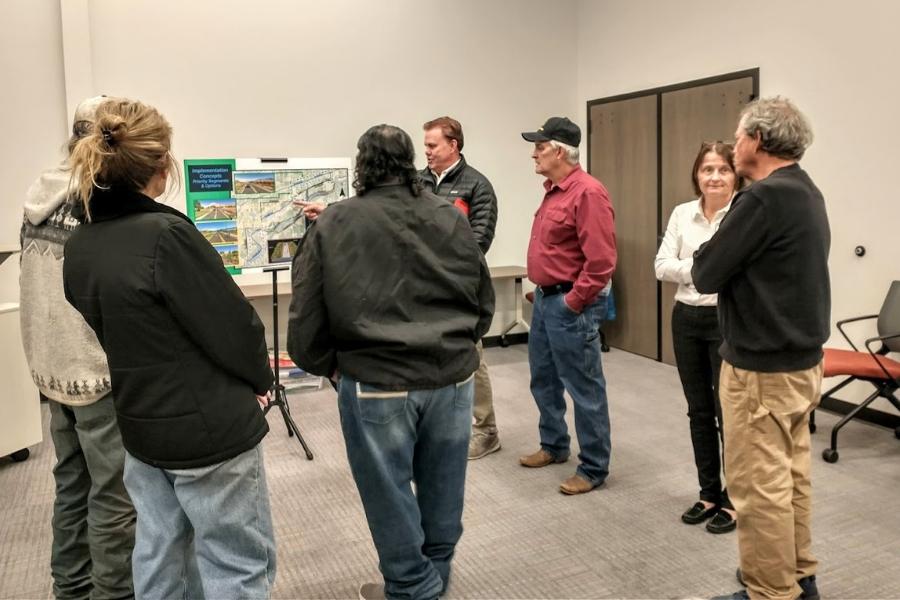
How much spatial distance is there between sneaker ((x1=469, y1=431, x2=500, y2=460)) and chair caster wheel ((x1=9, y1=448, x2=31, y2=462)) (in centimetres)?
217

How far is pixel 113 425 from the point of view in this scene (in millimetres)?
1925

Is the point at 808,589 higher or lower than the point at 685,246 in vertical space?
lower

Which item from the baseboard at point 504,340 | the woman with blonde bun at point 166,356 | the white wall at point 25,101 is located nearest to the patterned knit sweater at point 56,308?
the woman with blonde bun at point 166,356

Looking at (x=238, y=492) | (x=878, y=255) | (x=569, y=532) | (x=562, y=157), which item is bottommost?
(x=569, y=532)

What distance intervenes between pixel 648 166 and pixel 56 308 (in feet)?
14.6

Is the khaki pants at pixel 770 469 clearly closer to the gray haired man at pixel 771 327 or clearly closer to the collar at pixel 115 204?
the gray haired man at pixel 771 327

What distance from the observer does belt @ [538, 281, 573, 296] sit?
302cm

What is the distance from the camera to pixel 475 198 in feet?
11.4

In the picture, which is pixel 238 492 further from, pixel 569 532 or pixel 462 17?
pixel 462 17

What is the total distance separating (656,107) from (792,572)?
154 inches

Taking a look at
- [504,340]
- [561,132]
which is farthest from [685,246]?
[504,340]

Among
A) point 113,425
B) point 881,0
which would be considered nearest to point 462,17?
point 881,0

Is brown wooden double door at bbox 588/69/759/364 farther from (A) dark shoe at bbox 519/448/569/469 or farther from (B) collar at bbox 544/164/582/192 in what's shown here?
(A) dark shoe at bbox 519/448/569/469

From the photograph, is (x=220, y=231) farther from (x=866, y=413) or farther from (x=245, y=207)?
(x=866, y=413)
